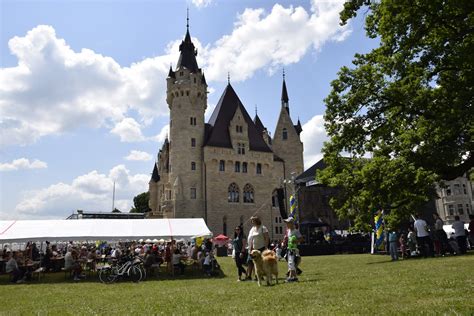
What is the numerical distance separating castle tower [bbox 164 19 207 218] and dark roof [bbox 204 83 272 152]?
1986mm

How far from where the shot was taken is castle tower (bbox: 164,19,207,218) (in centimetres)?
4562

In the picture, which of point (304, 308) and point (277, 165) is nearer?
point (304, 308)

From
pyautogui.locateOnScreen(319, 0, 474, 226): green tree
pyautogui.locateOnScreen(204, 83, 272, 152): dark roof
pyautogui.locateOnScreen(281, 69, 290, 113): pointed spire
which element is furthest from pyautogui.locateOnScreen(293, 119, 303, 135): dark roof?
pyautogui.locateOnScreen(319, 0, 474, 226): green tree

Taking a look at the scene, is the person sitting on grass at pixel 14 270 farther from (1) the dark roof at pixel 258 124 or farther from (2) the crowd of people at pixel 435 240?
(1) the dark roof at pixel 258 124

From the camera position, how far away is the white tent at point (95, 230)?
15531 mm

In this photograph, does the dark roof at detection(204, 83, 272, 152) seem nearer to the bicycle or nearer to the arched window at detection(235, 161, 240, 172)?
the arched window at detection(235, 161, 240, 172)

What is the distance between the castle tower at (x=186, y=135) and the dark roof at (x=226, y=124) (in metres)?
1.99

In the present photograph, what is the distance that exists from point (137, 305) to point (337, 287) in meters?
4.10

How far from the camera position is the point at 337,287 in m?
7.92

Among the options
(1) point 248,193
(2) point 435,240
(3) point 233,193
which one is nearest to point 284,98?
(1) point 248,193

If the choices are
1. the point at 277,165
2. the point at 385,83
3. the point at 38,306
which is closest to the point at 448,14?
the point at 385,83

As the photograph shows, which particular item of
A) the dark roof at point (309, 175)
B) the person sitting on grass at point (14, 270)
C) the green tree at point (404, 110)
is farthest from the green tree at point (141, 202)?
the green tree at point (404, 110)

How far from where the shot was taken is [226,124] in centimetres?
5200

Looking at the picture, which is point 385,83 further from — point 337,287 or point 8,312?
point 8,312
